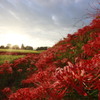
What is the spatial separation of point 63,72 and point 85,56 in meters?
3.37

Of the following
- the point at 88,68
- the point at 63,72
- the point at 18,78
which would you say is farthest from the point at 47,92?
the point at 18,78

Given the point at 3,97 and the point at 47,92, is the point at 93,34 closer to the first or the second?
the point at 3,97

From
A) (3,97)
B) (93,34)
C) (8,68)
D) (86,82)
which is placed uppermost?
(93,34)

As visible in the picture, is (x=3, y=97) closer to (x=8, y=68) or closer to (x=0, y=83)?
(x=0, y=83)

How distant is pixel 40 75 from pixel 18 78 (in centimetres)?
416

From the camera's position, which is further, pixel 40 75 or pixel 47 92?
pixel 40 75

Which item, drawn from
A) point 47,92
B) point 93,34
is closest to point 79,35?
point 93,34

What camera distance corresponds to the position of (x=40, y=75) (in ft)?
10.2

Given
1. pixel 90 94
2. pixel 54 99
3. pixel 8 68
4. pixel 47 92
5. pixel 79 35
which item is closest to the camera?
pixel 54 99

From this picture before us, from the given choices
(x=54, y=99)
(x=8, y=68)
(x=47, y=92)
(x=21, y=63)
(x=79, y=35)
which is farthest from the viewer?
(x=21, y=63)

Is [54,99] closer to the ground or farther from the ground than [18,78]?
farther from the ground

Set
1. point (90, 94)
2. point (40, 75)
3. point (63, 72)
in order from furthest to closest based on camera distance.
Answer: point (40, 75) → point (90, 94) → point (63, 72)

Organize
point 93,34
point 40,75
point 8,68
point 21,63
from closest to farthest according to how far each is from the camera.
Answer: point 40,75 < point 93,34 < point 8,68 < point 21,63

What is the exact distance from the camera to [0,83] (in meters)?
6.20
